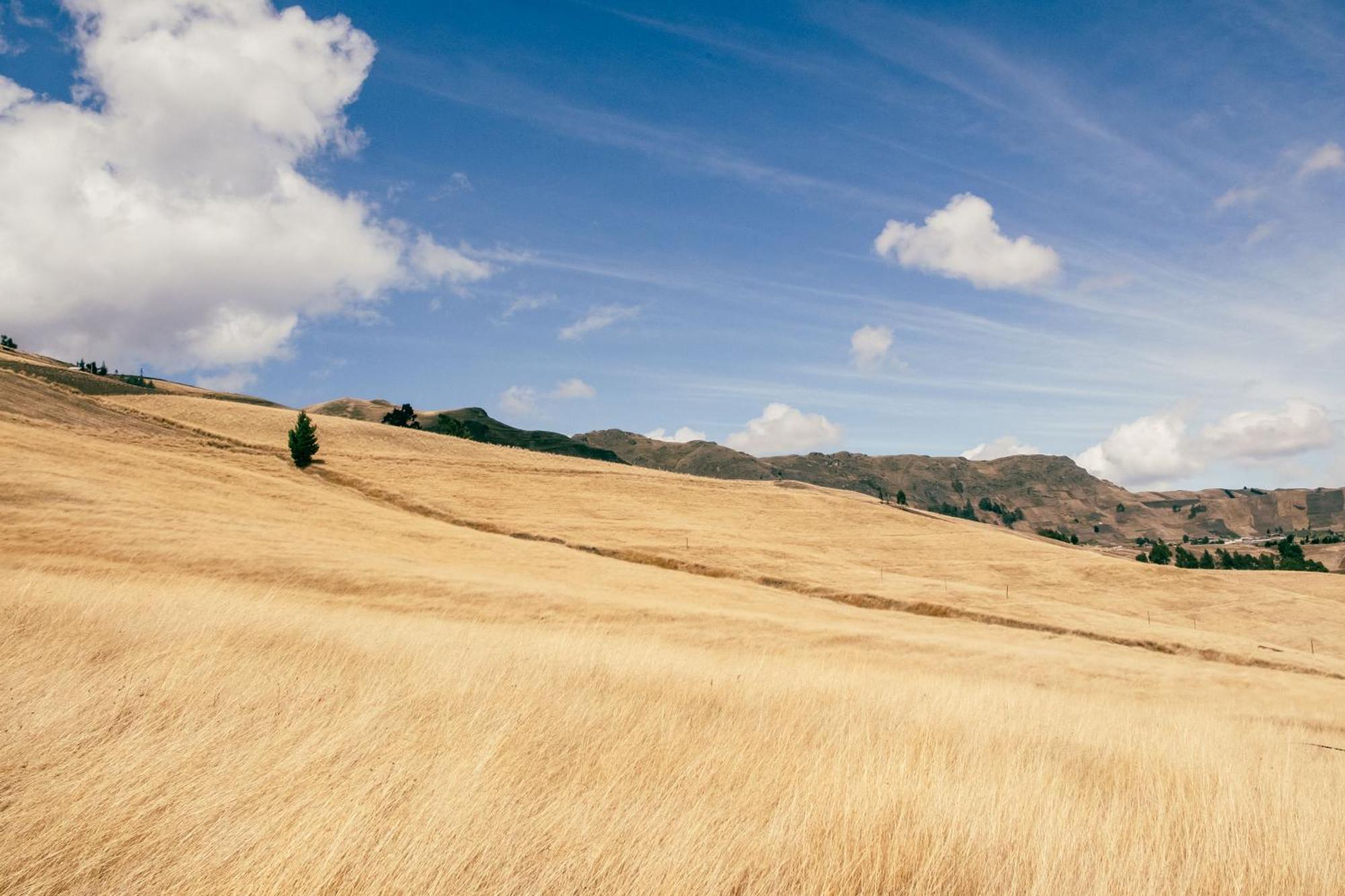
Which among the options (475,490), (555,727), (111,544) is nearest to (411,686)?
(555,727)

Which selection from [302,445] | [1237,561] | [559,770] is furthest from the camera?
[1237,561]

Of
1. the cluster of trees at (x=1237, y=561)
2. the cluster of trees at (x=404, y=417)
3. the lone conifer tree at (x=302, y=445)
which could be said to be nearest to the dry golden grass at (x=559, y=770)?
the lone conifer tree at (x=302, y=445)

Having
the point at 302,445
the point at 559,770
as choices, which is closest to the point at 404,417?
the point at 302,445

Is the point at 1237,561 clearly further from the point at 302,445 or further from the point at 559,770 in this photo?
the point at 559,770

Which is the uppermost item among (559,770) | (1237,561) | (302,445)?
(302,445)

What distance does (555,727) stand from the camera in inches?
296

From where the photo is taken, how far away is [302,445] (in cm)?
7175

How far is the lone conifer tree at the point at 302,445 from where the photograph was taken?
7144cm

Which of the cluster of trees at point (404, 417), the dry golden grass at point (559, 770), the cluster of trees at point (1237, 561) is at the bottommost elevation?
the cluster of trees at point (1237, 561)

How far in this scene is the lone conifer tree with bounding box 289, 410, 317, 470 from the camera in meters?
71.4

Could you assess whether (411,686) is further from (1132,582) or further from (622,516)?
(1132,582)

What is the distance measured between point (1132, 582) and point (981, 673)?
159 feet

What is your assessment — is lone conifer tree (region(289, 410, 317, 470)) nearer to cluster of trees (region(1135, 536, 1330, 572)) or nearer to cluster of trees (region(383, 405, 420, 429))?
cluster of trees (region(383, 405, 420, 429))

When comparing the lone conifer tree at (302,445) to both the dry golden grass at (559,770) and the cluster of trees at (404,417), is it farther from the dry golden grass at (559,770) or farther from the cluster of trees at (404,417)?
the cluster of trees at (404,417)
